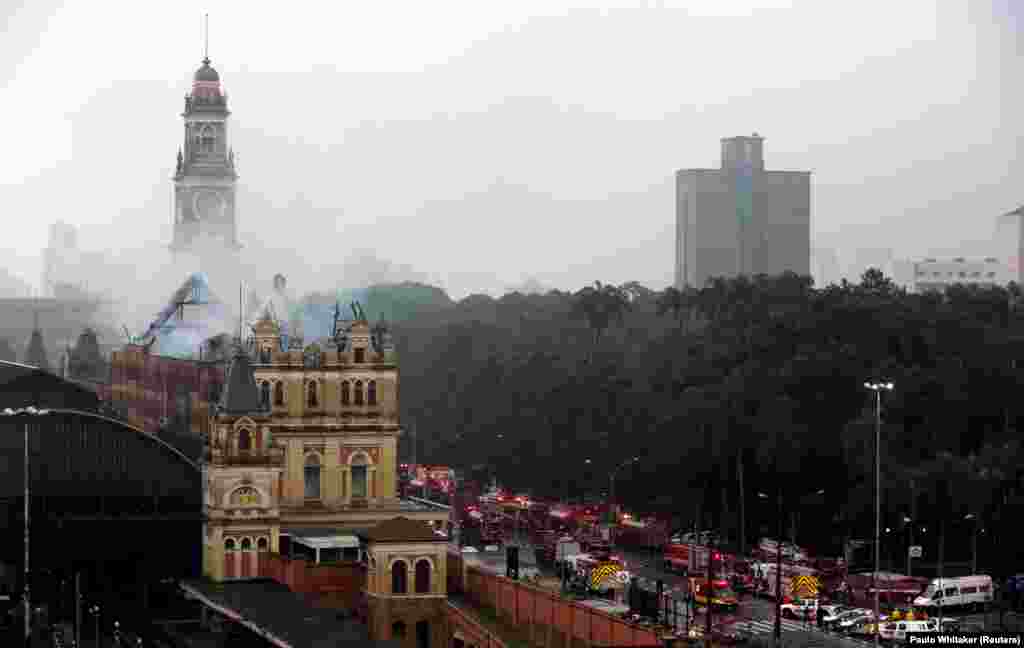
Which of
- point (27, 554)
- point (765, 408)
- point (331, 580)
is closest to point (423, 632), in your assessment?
point (331, 580)

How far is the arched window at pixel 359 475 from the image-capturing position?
91.8m

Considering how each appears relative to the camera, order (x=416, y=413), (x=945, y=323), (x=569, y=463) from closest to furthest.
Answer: (x=945, y=323) < (x=569, y=463) < (x=416, y=413)

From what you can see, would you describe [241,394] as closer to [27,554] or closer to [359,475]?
[359,475]

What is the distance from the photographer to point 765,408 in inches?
4122

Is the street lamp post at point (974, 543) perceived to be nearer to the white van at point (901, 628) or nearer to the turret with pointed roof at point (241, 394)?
the white van at point (901, 628)

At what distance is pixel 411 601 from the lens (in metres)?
72.6

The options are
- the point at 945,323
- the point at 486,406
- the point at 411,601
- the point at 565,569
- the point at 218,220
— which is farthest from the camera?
the point at 218,220

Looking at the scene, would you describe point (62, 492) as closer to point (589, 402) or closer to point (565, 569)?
point (565, 569)

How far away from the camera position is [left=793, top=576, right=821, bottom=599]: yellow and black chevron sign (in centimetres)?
7850

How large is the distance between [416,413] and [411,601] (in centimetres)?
8197

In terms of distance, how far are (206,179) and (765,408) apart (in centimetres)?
9968

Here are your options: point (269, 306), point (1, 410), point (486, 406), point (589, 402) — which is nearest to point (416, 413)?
point (486, 406)

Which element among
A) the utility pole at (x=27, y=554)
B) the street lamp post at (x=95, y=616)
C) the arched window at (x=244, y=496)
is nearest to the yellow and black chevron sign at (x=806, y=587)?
the arched window at (x=244, y=496)

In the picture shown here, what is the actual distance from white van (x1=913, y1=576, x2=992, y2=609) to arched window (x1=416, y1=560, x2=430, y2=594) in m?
15.3
